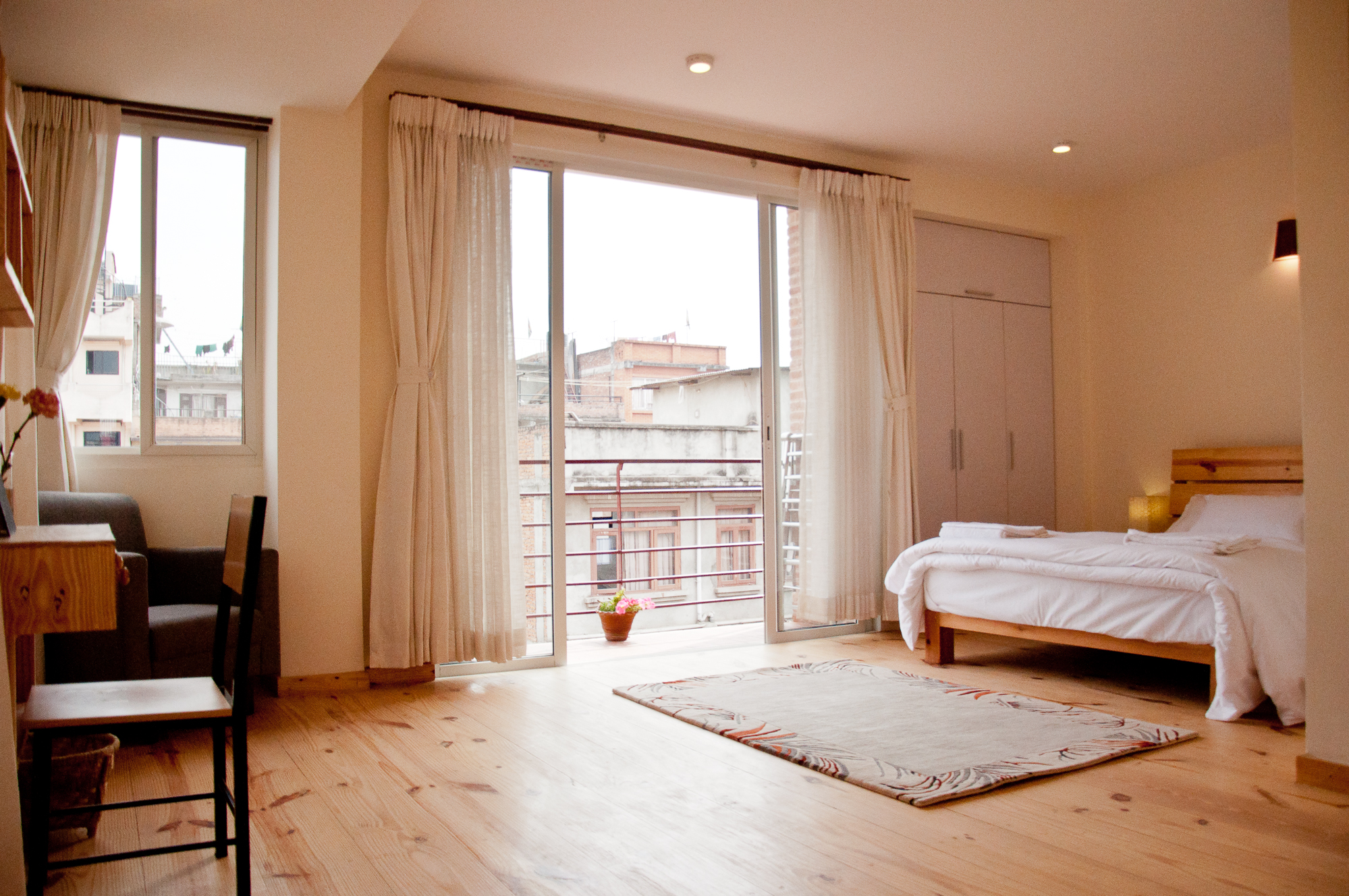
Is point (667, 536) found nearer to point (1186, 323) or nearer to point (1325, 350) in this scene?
point (1186, 323)

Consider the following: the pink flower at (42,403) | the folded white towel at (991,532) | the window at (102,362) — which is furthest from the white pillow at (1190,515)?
the window at (102,362)

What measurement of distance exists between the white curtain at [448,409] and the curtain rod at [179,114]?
602mm

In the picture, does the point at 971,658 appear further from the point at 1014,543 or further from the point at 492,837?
the point at 492,837

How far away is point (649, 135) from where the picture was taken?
15.7 ft

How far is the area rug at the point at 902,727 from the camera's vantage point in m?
2.83

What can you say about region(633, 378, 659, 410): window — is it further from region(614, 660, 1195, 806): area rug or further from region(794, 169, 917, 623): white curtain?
region(614, 660, 1195, 806): area rug

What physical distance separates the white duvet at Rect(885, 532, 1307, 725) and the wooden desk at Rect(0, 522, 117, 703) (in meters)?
3.35

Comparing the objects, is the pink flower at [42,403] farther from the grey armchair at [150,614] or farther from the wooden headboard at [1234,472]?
the wooden headboard at [1234,472]

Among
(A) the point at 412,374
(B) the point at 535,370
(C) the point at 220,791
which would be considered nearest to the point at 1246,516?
(B) the point at 535,370

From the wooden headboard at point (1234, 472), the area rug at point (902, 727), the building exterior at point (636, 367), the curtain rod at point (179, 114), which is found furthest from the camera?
the building exterior at point (636, 367)

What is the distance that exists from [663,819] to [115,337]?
10.4ft

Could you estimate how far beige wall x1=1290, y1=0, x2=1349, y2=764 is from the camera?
105 inches

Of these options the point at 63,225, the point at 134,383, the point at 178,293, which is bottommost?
the point at 134,383

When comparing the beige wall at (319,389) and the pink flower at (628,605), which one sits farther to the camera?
the pink flower at (628,605)
